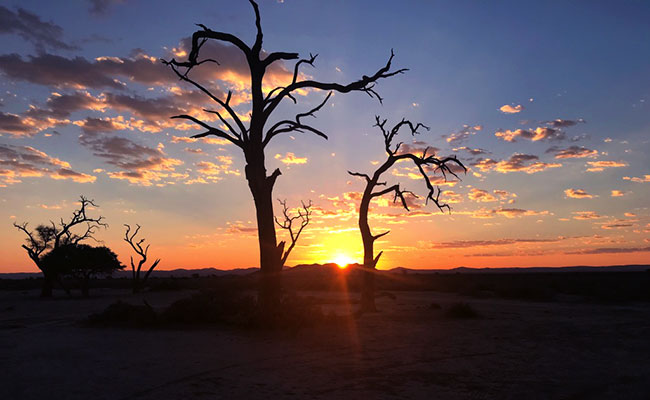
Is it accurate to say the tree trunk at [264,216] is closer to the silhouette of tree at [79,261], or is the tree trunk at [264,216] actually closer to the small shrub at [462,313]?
the small shrub at [462,313]

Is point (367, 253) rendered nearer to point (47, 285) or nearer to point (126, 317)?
point (126, 317)

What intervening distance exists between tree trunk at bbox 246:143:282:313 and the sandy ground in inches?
86.5

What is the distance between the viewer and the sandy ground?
264 inches

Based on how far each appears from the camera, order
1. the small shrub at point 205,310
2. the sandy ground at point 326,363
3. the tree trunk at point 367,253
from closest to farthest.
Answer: the sandy ground at point 326,363 < the small shrub at point 205,310 < the tree trunk at point 367,253

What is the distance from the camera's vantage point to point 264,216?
46.6 ft

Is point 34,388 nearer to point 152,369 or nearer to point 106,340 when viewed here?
point 152,369

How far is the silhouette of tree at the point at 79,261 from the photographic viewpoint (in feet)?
114

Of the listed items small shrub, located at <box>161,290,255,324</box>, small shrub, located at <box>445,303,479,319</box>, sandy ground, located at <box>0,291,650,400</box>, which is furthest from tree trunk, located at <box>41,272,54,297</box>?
small shrub, located at <box>445,303,479,319</box>

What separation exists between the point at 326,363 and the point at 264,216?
21.0 feet

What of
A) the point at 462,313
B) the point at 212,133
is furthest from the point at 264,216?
the point at 462,313

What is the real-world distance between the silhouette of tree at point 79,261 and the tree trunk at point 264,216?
23563 mm

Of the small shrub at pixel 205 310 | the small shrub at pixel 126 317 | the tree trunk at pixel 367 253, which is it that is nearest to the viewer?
the small shrub at pixel 126 317

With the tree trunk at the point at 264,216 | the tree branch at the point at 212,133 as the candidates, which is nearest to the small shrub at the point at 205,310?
the tree trunk at the point at 264,216

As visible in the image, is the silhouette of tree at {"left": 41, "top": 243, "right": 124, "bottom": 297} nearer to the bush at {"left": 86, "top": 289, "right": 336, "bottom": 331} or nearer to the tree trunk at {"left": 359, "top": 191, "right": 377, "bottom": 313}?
the bush at {"left": 86, "top": 289, "right": 336, "bottom": 331}
